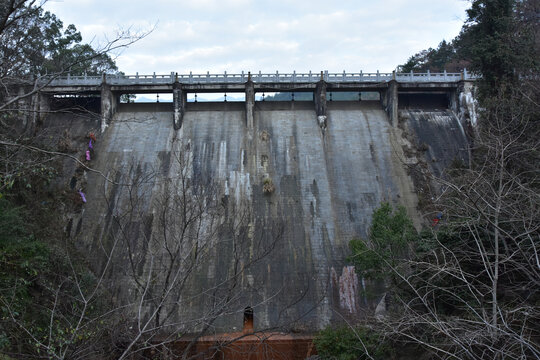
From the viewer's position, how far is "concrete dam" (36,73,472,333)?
83.8 ft

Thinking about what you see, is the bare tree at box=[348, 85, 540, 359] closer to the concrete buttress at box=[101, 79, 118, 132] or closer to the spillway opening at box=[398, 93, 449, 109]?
the spillway opening at box=[398, 93, 449, 109]

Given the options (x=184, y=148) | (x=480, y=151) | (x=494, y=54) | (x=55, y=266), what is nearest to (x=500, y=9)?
(x=494, y=54)

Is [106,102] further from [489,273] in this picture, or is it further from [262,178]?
[489,273]

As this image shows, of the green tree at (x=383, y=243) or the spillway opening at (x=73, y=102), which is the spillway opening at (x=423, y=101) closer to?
the green tree at (x=383, y=243)

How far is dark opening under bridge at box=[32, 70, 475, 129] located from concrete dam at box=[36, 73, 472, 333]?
114mm

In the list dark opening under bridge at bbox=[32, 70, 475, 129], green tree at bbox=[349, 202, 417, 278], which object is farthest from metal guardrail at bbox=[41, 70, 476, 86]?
green tree at bbox=[349, 202, 417, 278]

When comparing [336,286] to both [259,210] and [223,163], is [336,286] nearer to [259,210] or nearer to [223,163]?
[259,210]

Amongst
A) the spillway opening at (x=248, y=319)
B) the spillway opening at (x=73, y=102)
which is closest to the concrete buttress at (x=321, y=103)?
the spillway opening at (x=248, y=319)

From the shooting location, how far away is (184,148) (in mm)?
33594

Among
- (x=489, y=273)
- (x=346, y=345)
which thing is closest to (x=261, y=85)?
(x=346, y=345)

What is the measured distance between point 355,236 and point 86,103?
84.4 feet

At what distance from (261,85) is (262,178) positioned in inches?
338

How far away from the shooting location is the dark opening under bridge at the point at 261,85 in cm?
3538

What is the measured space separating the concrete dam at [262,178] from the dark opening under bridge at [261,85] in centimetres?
11
